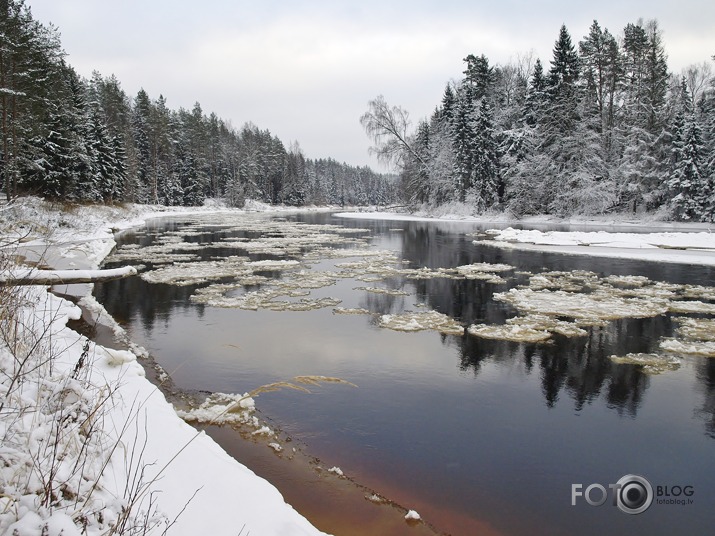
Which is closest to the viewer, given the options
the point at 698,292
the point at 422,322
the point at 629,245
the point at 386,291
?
the point at 422,322

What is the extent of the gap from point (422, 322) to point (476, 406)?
4208 mm

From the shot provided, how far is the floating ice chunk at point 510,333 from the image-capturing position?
375 inches

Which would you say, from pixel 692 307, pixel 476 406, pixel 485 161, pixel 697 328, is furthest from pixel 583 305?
pixel 485 161

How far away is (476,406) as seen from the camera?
6.58 metres

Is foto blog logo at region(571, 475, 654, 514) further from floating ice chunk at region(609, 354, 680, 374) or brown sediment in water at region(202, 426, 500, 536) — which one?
floating ice chunk at region(609, 354, 680, 374)

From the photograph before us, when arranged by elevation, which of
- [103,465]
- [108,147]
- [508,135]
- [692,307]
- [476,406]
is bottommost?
[476,406]

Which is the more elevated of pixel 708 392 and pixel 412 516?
pixel 708 392

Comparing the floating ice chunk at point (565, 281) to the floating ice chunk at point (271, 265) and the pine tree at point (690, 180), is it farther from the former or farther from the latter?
the pine tree at point (690, 180)

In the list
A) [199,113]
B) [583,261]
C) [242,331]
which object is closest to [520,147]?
[583,261]

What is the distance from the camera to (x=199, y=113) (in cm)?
8294

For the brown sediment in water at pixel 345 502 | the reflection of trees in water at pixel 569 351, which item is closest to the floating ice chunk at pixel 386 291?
the reflection of trees in water at pixel 569 351

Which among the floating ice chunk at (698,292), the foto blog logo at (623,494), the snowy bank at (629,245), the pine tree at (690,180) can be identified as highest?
the pine tree at (690,180)

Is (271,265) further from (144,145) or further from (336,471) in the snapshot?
(144,145)

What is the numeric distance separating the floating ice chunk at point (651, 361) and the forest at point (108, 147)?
13558 millimetres
